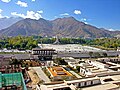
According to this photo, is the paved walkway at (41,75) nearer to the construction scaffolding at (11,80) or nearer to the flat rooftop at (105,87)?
the construction scaffolding at (11,80)

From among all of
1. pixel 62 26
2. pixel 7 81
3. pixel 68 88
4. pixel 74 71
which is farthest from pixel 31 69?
pixel 62 26

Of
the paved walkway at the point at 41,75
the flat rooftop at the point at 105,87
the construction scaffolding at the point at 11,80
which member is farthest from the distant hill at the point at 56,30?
the flat rooftop at the point at 105,87

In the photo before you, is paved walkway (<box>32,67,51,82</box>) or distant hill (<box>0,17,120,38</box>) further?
distant hill (<box>0,17,120,38</box>)

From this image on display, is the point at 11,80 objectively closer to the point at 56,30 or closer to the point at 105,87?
the point at 105,87

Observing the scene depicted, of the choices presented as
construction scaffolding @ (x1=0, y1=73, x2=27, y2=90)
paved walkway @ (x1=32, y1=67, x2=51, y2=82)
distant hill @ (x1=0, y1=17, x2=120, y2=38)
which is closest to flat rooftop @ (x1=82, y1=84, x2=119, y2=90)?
paved walkway @ (x1=32, y1=67, x2=51, y2=82)

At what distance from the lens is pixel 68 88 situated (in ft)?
33.3

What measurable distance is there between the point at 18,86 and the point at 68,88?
260cm

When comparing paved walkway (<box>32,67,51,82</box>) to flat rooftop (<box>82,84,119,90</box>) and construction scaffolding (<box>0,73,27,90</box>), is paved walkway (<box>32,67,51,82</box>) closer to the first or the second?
construction scaffolding (<box>0,73,27,90</box>)

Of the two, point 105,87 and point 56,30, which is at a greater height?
point 56,30

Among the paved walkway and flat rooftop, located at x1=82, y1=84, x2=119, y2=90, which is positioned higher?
the paved walkway

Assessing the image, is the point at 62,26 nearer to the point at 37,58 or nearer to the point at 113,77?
the point at 37,58

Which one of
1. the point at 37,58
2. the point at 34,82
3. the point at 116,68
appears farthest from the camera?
the point at 37,58

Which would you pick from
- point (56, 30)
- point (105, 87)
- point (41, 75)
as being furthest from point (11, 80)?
point (56, 30)

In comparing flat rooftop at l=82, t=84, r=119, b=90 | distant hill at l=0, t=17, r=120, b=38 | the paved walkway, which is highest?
distant hill at l=0, t=17, r=120, b=38
